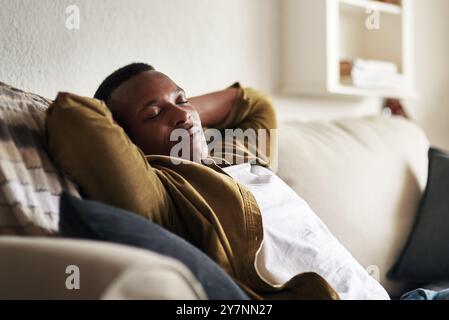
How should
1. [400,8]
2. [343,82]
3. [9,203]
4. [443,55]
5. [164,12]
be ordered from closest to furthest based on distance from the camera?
[9,203], [164,12], [343,82], [400,8], [443,55]

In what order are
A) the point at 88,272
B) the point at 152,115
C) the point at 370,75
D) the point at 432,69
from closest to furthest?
the point at 88,272, the point at 152,115, the point at 370,75, the point at 432,69

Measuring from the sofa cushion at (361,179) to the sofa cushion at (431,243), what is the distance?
4cm

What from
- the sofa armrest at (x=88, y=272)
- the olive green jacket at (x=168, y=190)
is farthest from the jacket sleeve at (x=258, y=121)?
the sofa armrest at (x=88, y=272)

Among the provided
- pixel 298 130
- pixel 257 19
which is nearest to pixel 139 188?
pixel 298 130

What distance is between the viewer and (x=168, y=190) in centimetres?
104

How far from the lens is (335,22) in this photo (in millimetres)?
2168

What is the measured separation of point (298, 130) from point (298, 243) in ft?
2.41

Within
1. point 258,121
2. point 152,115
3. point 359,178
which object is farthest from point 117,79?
point 359,178

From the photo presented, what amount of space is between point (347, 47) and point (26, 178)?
6.41 feet

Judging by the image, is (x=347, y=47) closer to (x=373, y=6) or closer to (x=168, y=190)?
(x=373, y=6)

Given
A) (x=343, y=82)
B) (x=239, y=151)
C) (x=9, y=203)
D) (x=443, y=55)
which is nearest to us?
(x=9, y=203)

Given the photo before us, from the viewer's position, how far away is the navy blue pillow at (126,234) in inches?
28.7

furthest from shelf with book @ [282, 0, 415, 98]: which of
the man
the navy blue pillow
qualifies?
the navy blue pillow

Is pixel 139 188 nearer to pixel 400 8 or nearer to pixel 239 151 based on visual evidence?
pixel 239 151
